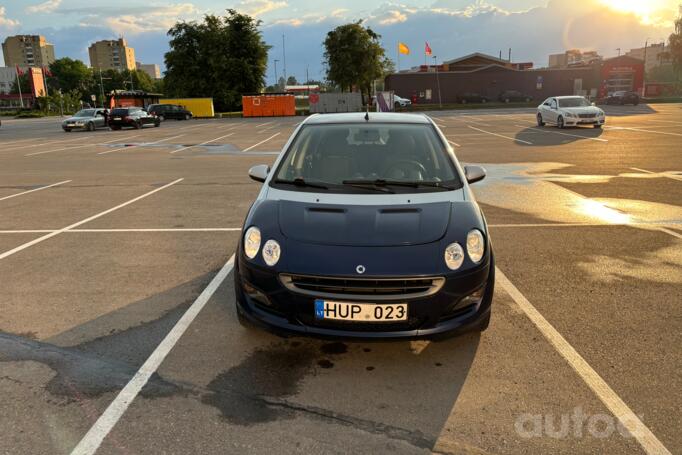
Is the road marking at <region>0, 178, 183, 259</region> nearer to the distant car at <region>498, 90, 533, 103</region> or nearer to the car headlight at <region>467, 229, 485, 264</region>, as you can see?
the car headlight at <region>467, 229, 485, 264</region>

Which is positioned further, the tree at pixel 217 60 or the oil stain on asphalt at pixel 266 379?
the tree at pixel 217 60

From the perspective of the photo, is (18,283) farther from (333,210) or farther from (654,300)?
(654,300)

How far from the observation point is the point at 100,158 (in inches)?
655

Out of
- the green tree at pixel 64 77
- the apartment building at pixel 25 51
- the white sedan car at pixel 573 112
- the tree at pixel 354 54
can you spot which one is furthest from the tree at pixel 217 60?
the apartment building at pixel 25 51

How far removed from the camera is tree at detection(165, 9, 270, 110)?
205 feet

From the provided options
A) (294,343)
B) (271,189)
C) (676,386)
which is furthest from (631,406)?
(271,189)

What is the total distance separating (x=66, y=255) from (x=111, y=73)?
473 feet

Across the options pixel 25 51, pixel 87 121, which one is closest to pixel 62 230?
pixel 87 121

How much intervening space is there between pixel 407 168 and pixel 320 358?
170 centimetres

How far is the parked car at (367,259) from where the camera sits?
123 inches

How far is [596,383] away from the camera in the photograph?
3.17 metres

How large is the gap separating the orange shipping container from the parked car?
48922 millimetres

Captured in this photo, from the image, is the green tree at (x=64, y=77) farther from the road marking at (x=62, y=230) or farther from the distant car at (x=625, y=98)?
the road marking at (x=62, y=230)

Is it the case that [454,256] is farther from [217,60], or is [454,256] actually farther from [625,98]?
[217,60]
